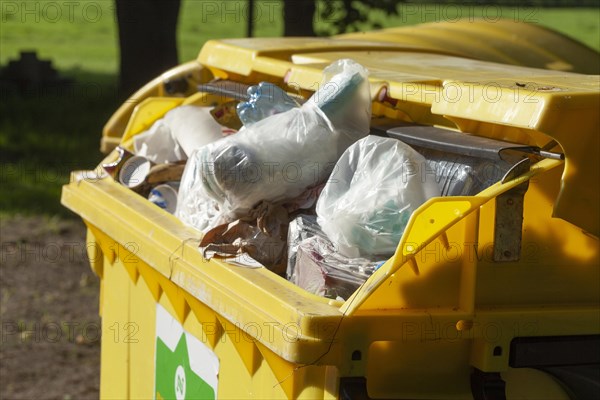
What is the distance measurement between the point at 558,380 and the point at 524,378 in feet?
0.30

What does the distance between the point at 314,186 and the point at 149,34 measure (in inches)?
289

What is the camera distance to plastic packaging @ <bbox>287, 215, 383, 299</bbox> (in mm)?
2256

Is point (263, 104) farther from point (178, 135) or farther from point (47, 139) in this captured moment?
point (47, 139)

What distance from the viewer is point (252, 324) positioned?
2250 millimetres

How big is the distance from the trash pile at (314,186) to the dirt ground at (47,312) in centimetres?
217

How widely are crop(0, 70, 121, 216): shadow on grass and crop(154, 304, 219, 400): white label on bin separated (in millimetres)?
4551

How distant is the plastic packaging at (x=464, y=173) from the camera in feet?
7.56

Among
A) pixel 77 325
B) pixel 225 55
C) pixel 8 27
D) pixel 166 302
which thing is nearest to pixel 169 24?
pixel 77 325

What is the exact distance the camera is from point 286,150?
2.53 m

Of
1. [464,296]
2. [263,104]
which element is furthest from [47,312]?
[464,296]

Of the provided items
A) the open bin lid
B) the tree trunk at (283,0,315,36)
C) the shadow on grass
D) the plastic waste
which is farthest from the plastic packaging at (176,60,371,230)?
the tree trunk at (283,0,315,36)

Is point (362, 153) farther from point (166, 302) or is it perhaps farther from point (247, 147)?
point (166, 302)

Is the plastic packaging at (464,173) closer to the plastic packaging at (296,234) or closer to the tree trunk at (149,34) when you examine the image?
the plastic packaging at (296,234)

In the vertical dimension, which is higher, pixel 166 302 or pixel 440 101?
pixel 440 101
